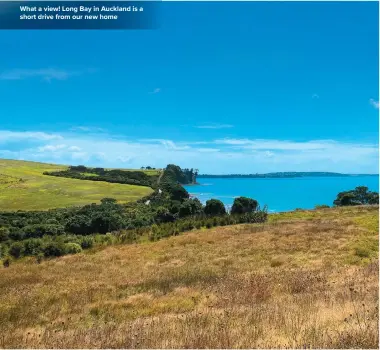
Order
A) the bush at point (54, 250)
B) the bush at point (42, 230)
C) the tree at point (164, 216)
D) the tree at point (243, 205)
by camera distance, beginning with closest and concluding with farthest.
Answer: the bush at point (54, 250) → the bush at point (42, 230) → the tree at point (164, 216) → the tree at point (243, 205)

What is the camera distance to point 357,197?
89438mm

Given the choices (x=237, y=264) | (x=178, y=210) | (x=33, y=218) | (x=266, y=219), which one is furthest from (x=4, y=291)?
(x=33, y=218)

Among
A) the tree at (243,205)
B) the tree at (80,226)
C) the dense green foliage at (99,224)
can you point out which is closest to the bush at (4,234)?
the dense green foliage at (99,224)

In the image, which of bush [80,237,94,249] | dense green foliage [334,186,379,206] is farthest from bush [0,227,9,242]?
dense green foliage [334,186,379,206]

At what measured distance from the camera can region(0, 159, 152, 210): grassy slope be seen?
11969 centimetres

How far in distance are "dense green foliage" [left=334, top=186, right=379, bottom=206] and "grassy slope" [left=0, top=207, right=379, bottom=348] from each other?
69100 mm

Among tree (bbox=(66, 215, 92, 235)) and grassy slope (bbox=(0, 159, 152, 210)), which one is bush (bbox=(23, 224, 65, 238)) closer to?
tree (bbox=(66, 215, 92, 235))

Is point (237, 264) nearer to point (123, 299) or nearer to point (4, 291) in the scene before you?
point (123, 299)

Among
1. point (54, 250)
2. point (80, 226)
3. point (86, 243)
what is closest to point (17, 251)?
point (86, 243)

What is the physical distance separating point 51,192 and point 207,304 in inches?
5501

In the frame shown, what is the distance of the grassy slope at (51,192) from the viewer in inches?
4712

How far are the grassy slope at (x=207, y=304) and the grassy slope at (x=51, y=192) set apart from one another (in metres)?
107

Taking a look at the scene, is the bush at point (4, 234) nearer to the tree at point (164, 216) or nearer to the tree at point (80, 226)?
the tree at point (80, 226)

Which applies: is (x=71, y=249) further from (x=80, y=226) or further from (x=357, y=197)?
(x=357, y=197)
